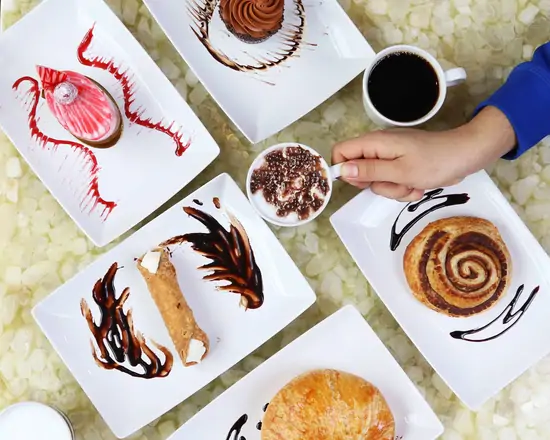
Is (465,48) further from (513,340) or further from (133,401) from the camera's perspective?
(133,401)

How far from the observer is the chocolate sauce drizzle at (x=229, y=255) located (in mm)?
1024

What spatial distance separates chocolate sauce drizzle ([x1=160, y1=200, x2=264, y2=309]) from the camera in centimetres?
102

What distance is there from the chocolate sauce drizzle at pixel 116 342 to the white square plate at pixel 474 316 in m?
0.36

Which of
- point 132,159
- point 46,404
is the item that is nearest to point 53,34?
point 132,159

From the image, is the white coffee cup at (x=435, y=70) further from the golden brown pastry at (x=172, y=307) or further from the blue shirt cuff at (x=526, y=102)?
the golden brown pastry at (x=172, y=307)

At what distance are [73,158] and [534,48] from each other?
2.58 ft

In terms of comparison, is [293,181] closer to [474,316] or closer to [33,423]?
[474,316]

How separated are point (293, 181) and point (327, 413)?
358 mm

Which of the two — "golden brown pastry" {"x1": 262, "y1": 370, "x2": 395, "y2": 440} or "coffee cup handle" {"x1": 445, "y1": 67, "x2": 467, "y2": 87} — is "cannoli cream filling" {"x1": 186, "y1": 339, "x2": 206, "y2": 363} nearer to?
"golden brown pastry" {"x1": 262, "y1": 370, "x2": 395, "y2": 440}

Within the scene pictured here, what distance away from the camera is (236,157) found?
106 centimetres

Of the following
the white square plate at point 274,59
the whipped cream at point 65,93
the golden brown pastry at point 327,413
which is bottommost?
the golden brown pastry at point 327,413

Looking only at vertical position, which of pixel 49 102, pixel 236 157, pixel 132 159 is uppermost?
pixel 49 102

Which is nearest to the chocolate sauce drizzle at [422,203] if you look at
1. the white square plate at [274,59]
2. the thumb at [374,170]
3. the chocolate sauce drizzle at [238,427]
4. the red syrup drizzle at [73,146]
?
the thumb at [374,170]

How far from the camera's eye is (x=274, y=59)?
3.42 feet
